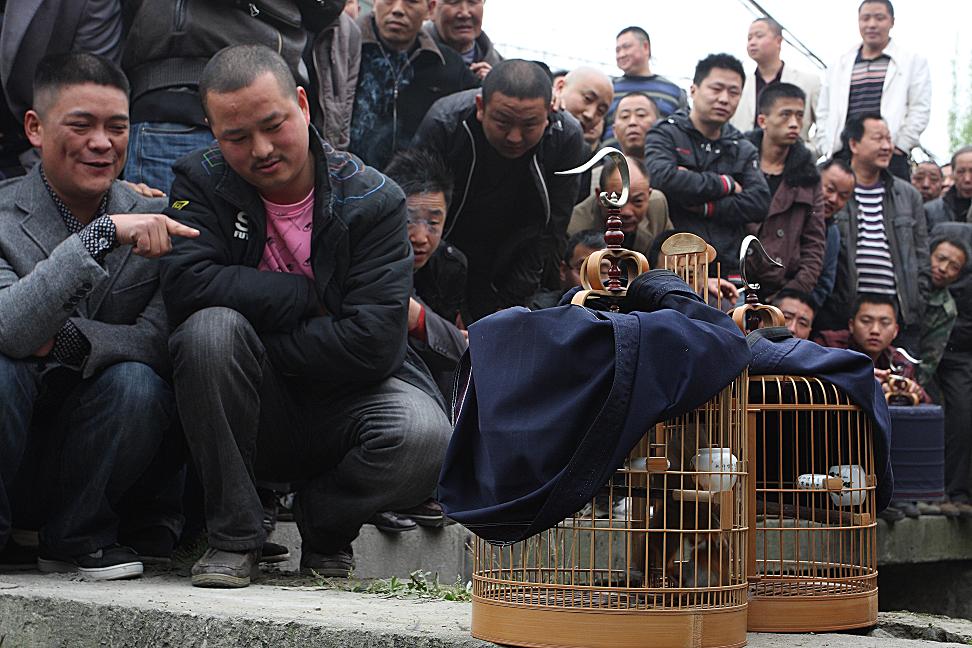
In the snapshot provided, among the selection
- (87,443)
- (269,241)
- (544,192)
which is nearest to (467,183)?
(544,192)

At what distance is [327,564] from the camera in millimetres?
4074

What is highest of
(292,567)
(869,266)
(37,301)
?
(869,266)

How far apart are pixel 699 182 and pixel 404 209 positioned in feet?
10.1

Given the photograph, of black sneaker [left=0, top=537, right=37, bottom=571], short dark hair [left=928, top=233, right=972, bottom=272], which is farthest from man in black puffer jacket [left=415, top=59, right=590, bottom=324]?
short dark hair [left=928, top=233, right=972, bottom=272]

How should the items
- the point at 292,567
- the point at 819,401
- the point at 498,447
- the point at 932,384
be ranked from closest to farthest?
the point at 498,447, the point at 819,401, the point at 292,567, the point at 932,384

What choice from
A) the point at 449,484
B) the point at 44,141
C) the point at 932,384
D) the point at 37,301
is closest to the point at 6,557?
the point at 37,301

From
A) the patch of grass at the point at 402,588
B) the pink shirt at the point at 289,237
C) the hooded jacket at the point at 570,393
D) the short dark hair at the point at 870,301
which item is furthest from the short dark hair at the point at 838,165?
the hooded jacket at the point at 570,393

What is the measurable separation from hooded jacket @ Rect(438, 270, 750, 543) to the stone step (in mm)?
2075

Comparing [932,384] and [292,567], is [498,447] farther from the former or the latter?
[932,384]

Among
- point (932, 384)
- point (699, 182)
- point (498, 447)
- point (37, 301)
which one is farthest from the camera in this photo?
point (932, 384)

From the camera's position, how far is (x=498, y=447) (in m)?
2.49

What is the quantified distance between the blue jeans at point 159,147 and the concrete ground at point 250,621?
5.49 feet

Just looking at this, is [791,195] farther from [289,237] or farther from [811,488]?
[811,488]

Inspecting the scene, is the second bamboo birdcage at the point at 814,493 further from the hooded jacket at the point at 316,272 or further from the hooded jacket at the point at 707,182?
the hooded jacket at the point at 707,182
